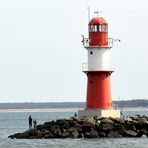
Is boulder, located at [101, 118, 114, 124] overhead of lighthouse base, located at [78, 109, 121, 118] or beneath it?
beneath

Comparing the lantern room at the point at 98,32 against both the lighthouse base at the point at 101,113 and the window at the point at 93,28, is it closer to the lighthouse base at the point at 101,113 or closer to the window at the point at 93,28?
the window at the point at 93,28

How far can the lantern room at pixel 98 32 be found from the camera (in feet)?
160

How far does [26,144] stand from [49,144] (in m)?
1.43

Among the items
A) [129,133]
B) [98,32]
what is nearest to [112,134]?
[129,133]

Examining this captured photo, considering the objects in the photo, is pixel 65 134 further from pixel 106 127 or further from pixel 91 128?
pixel 106 127

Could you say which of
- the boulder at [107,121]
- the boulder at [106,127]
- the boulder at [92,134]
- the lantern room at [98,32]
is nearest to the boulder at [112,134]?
the boulder at [106,127]

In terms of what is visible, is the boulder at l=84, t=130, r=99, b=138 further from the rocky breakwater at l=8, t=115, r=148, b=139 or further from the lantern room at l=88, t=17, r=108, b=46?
the lantern room at l=88, t=17, r=108, b=46

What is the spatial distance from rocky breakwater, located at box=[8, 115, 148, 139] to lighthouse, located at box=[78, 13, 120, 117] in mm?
1465

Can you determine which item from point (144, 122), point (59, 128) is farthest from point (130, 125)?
point (59, 128)

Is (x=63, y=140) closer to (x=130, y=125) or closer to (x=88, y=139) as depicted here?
(x=88, y=139)

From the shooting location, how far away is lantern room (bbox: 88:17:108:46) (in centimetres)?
4891

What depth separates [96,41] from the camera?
160 feet

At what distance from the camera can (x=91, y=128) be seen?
4666 centimetres

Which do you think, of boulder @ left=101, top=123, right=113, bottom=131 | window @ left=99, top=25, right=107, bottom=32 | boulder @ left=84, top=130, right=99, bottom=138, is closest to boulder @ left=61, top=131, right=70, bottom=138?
boulder @ left=84, top=130, right=99, bottom=138
